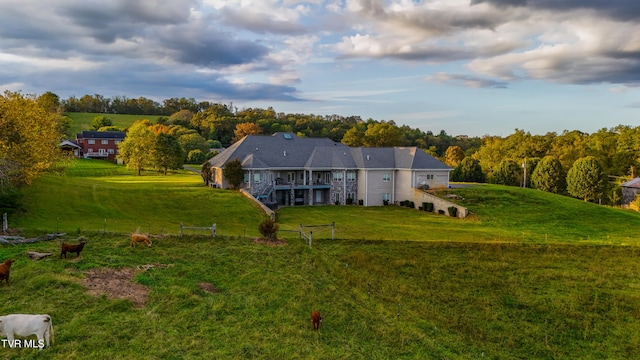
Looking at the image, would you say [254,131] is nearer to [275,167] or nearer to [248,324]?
[275,167]

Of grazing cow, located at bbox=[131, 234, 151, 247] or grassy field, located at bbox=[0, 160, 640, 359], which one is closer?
grassy field, located at bbox=[0, 160, 640, 359]

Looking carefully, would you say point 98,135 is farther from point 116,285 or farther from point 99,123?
point 116,285

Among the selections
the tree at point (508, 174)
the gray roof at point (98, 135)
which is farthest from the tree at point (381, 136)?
the gray roof at point (98, 135)

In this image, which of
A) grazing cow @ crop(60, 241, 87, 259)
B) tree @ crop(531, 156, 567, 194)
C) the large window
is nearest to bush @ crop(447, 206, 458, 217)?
the large window

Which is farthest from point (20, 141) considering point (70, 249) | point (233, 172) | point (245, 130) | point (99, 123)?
point (99, 123)

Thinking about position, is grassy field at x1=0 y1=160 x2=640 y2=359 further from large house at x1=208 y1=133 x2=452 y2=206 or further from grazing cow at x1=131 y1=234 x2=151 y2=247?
large house at x1=208 y1=133 x2=452 y2=206

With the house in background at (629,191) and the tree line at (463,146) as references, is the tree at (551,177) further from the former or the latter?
the house in background at (629,191)
